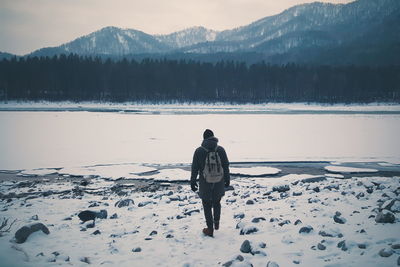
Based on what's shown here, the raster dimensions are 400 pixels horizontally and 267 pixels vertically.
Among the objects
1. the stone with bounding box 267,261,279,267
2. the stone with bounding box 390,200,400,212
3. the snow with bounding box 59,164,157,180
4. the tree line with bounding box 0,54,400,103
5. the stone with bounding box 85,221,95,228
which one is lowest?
the snow with bounding box 59,164,157,180

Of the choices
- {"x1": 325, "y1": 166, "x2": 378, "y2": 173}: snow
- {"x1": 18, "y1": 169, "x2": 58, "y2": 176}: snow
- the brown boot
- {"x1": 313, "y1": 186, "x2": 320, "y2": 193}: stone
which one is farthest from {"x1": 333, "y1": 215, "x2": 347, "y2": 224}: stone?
{"x1": 18, "y1": 169, "x2": 58, "y2": 176}: snow

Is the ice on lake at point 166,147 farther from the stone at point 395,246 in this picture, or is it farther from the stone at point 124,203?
the stone at point 395,246

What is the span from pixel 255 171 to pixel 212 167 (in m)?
7.67

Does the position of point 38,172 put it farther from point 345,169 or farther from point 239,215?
point 345,169

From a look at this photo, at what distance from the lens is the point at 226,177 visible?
18.7 feet

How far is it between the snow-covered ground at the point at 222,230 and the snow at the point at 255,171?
11.1 ft

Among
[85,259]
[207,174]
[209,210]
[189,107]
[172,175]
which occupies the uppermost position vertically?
[189,107]

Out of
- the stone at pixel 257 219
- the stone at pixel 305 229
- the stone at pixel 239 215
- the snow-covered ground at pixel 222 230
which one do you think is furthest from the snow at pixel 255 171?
the stone at pixel 305 229

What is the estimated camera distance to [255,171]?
12.8m

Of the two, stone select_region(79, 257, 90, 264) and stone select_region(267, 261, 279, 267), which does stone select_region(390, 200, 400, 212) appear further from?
stone select_region(79, 257, 90, 264)

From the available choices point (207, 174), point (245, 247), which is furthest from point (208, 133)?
point (245, 247)

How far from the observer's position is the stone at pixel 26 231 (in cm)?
520

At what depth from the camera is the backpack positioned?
→ 546 centimetres

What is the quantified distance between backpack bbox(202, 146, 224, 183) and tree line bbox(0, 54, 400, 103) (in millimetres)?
76862
